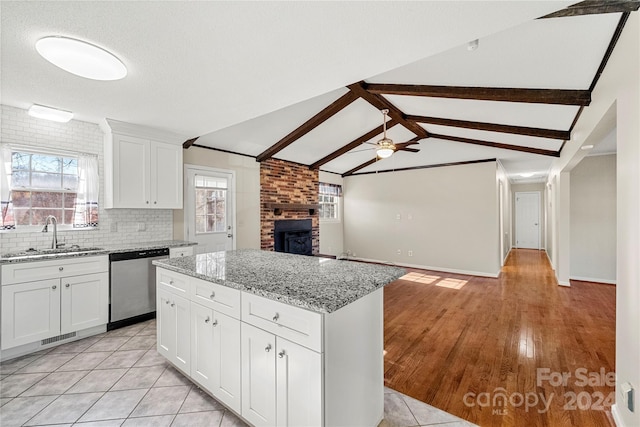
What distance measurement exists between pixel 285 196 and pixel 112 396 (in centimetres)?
455

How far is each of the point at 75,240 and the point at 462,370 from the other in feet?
14.5

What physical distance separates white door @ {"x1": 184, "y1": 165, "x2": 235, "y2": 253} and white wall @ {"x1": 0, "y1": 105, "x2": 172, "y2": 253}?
41cm

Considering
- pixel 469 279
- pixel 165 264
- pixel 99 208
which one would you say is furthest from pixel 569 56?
pixel 99 208

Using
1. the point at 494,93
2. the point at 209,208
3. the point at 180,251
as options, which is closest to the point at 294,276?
the point at 180,251

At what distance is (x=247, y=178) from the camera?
5.34 metres

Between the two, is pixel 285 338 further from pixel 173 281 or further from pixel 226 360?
pixel 173 281

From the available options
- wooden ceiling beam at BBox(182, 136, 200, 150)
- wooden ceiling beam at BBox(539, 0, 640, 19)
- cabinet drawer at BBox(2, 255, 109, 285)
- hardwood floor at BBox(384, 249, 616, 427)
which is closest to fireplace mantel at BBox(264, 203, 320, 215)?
wooden ceiling beam at BBox(182, 136, 200, 150)

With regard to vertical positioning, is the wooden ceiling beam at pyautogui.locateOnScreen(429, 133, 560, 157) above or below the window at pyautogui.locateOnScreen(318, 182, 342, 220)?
above

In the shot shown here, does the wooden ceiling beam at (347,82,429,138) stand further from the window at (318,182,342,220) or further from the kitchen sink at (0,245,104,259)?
the kitchen sink at (0,245,104,259)

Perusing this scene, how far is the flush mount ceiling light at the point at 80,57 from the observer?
1758mm

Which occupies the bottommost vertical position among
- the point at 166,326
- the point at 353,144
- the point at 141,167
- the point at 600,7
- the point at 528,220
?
the point at 166,326

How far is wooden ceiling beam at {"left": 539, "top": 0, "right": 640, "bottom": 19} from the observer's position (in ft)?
5.03

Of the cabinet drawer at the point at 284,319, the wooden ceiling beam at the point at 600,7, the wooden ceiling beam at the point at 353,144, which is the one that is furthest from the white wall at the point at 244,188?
the wooden ceiling beam at the point at 600,7

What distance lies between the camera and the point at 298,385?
134cm
